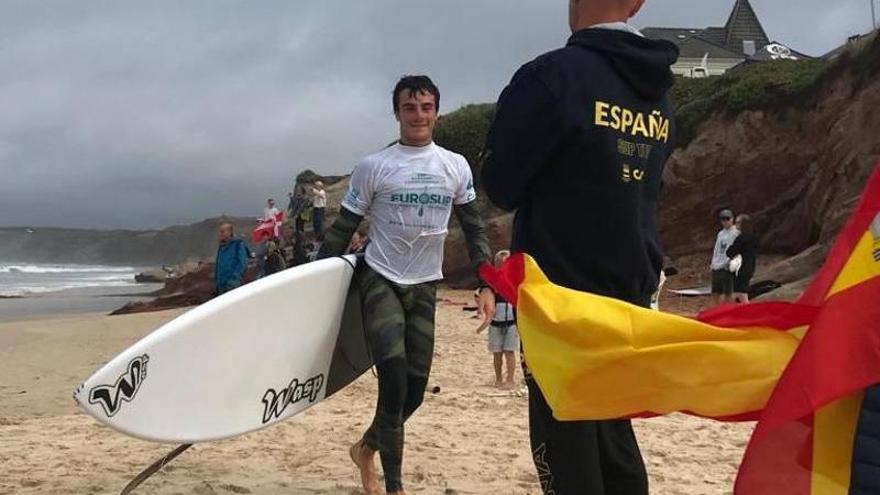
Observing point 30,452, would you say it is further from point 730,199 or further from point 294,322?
point 730,199

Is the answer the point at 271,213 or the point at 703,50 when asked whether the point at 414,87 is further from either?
the point at 703,50

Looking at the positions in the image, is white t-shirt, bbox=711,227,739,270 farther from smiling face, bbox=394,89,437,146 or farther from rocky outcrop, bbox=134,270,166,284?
rocky outcrop, bbox=134,270,166,284

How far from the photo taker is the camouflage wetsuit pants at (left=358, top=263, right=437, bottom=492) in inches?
151

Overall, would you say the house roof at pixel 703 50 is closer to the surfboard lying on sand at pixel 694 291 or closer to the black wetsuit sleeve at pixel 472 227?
the surfboard lying on sand at pixel 694 291

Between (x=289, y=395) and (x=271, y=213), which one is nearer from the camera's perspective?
(x=289, y=395)

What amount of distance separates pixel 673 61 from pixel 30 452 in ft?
14.2

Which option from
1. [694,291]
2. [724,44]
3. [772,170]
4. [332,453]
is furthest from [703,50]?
[332,453]

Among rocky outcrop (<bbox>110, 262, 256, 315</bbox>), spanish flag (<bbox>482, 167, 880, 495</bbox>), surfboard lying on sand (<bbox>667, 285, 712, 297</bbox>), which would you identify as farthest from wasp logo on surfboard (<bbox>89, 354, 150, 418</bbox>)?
rocky outcrop (<bbox>110, 262, 256, 315</bbox>)

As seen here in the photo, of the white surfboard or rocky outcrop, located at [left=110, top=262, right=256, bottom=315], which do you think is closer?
the white surfboard

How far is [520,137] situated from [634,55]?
414 mm

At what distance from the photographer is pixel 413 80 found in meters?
4.12

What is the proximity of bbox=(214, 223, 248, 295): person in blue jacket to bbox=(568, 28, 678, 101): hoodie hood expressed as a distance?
306 inches

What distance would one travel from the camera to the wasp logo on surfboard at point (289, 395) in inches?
161

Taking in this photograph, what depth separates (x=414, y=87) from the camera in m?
4.08
